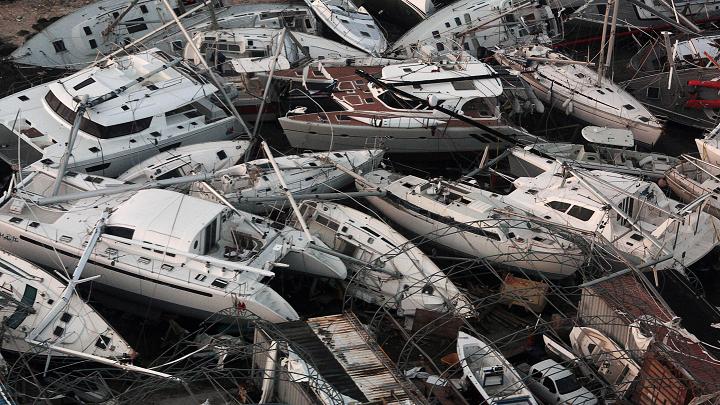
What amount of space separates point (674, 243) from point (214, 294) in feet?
32.5

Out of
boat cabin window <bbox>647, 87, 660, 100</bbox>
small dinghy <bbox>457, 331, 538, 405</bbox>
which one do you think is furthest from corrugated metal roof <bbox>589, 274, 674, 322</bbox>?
boat cabin window <bbox>647, 87, 660, 100</bbox>

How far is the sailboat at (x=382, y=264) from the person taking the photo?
71.1 feet

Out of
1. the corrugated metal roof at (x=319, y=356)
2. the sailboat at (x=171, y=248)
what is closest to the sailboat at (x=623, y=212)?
the sailboat at (x=171, y=248)

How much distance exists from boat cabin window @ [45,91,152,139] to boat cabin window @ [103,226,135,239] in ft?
13.5

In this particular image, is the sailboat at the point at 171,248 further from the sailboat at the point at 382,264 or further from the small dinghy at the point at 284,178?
the small dinghy at the point at 284,178

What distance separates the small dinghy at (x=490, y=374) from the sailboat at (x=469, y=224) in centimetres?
290

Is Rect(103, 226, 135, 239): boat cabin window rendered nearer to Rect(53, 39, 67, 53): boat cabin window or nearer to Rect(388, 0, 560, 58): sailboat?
Rect(53, 39, 67, 53): boat cabin window

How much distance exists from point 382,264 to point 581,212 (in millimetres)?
4792

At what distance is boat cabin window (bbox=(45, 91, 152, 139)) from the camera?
25.0 meters

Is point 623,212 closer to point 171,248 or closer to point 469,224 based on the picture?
point 469,224

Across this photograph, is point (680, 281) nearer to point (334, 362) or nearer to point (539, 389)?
point (539, 389)

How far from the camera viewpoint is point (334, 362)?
1906 centimetres

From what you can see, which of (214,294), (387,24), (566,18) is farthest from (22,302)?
(566,18)

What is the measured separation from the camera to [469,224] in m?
23.5
